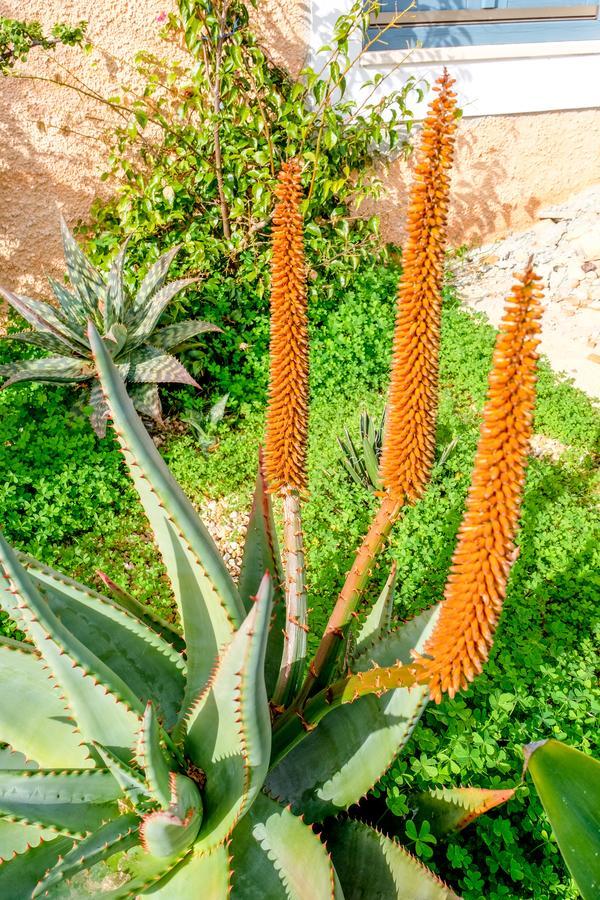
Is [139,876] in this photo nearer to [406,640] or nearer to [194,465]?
[406,640]

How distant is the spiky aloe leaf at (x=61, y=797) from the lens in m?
1.33

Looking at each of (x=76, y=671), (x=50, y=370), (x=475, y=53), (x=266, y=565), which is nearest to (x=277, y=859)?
(x=76, y=671)

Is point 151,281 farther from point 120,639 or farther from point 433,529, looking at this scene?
point 120,639

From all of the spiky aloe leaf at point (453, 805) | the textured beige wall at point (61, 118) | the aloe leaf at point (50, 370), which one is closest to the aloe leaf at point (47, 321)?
the aloe leaf at point (50, 370)

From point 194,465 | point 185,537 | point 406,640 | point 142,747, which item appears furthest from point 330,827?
point 194,465

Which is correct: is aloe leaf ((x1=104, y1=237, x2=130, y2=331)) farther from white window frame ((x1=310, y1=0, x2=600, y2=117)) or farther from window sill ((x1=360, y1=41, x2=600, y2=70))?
window sill ((x1=360, y1=41, x2=600, y2=70))

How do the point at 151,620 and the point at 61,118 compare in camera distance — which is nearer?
the point at 151,620

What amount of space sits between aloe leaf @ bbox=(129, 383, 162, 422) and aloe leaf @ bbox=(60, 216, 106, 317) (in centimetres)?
64

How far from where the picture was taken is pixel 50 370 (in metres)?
4.09

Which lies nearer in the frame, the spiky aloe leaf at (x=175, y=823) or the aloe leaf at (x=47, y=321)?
the spiky aloe leaf at (x=175, y=823)

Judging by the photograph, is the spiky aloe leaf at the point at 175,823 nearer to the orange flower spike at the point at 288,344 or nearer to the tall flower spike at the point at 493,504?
the tall flower spike at the point at 493,504

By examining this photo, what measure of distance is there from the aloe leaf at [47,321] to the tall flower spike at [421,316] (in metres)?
3.22

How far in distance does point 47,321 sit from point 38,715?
3144mm

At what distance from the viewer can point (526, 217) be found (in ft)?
23.0
